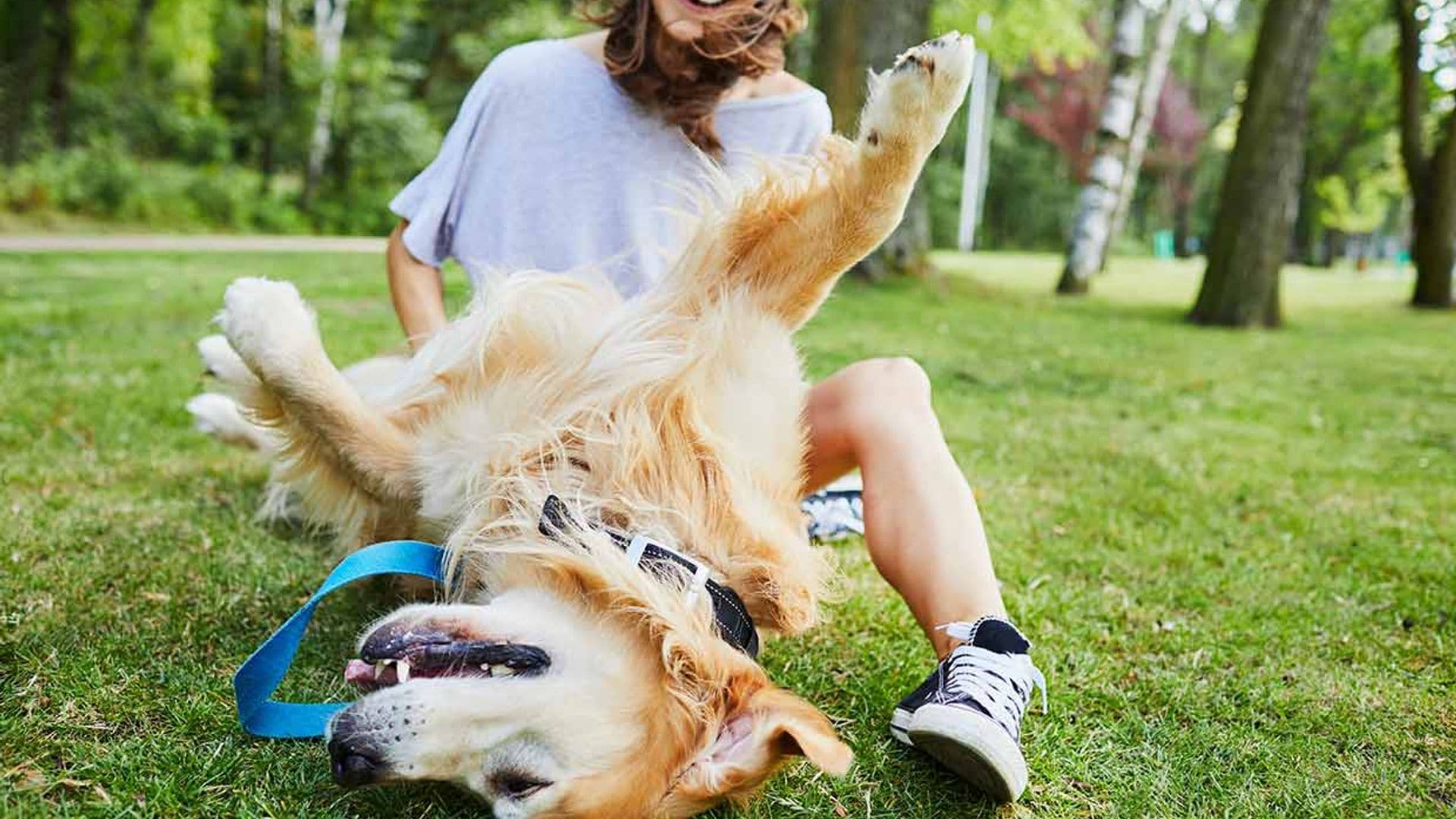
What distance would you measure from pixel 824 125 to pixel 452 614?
1.99 m

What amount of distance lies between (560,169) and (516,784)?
1921 mm

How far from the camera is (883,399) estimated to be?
2.57 metres

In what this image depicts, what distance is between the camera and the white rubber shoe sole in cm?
197

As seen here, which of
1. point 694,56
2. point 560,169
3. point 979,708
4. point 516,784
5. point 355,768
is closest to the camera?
point 355,768

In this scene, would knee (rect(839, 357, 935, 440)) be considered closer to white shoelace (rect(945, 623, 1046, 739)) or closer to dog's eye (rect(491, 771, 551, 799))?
white shoelace (rect(945, 623, 1046, 739))

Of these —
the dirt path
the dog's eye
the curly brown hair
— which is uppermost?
the curly brown hair

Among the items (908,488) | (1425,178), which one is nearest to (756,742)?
(908,488)

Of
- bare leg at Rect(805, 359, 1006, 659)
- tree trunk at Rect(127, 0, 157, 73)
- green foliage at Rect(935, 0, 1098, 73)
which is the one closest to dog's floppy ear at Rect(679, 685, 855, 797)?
bare leg at Rect(805, 359, 1006, 659)

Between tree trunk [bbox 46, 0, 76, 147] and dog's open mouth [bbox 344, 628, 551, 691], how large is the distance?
2136cm

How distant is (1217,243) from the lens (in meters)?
11.0

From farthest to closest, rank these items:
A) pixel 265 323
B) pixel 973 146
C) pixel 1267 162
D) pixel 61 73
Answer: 1. pixel 973 146
2. pixel 61 73
3. pixel 1267 162
4. pixel 265 323

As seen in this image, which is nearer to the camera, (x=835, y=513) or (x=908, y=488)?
(x=908, y=488)

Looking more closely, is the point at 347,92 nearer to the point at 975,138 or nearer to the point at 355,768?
the point at 975,138

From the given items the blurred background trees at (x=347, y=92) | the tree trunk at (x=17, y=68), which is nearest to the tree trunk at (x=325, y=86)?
the blurred background trees at (x=347, y=92)
